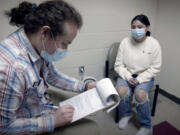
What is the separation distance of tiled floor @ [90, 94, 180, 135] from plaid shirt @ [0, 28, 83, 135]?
105cm

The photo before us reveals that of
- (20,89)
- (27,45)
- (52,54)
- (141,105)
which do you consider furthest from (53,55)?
(141,105)

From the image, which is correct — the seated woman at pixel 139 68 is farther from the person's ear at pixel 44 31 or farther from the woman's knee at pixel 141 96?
the person's ear at pixel 44 31

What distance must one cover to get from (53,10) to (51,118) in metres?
0.55

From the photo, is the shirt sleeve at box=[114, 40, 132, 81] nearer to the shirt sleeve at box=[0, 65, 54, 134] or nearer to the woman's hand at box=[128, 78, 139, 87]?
the woman's hand at box=[128, 78, 139, 87]

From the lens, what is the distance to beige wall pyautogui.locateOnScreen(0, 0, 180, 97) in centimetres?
201

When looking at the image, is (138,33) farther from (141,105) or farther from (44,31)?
(44,31)

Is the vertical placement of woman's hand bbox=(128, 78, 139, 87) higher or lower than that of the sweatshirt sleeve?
lower

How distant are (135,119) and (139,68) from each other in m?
0.61

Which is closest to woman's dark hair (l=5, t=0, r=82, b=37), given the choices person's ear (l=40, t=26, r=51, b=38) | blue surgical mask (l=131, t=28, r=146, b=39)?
person's ear (l=40, t=26, r=51, b=38)

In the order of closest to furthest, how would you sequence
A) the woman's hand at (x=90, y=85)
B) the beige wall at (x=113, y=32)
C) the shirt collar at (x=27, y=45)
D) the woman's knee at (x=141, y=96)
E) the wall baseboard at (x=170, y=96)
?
the shirt collar at (x=27, y=45) → the woman's hand at (x=90, y=85) → the woman's knee at (x=141, y=96) → the beige wall at (x=113, y=32) → the wall baseboard at (x=170, y=96)

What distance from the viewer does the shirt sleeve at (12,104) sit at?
74 centimetres

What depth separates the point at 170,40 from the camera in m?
2.18

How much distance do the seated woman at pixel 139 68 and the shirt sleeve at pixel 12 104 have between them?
103 cm

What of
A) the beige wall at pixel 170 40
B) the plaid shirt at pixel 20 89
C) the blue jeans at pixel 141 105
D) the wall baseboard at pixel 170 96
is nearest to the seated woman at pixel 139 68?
the blue jeans at pixel 141 105
